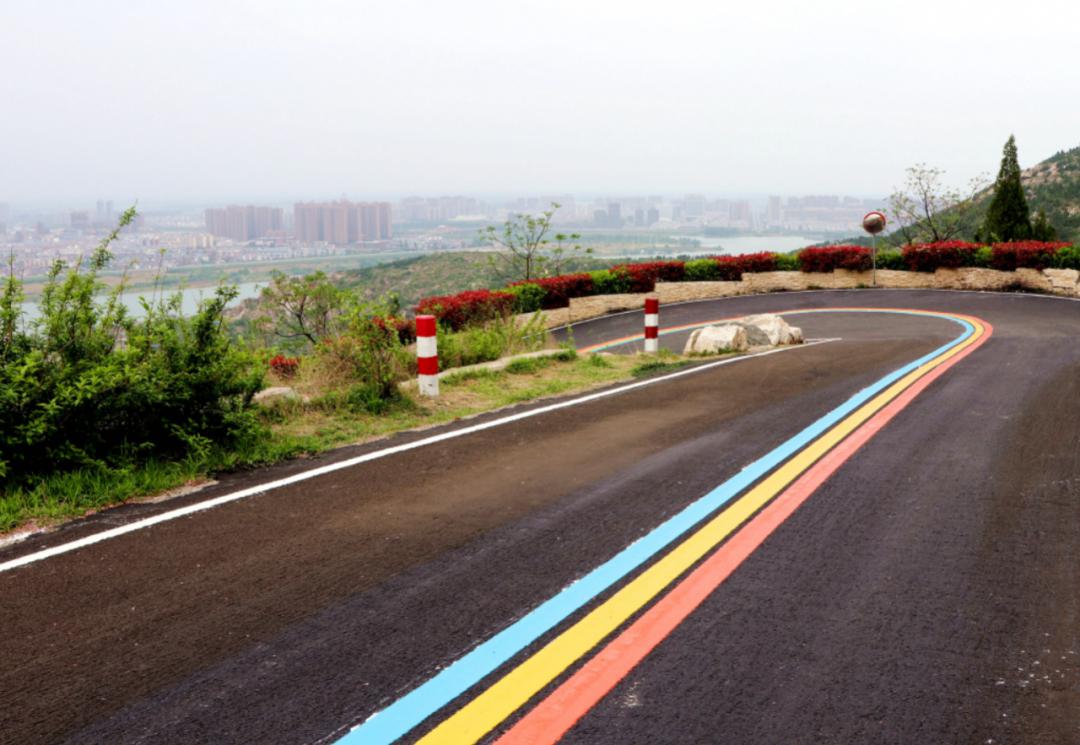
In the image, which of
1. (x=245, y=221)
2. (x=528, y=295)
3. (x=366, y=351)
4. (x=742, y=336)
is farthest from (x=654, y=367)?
(x=245, y=221)

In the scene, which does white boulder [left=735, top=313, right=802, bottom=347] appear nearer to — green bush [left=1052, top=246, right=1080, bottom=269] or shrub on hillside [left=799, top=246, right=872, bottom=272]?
shrub on hillside [left=799, top=246, right=872, bottom=272]

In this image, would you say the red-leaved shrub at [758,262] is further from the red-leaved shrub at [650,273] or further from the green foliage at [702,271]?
the red-leaved shrub at [650,273]

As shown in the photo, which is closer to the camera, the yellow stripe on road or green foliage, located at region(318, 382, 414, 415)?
the yellow stripe on road

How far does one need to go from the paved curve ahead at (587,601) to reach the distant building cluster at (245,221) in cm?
6051

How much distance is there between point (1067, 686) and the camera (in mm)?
2836

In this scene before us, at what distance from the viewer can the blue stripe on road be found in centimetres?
258

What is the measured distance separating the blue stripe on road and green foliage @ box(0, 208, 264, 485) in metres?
3.25

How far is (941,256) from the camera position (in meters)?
26.6

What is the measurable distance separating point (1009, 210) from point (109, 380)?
1544 inches

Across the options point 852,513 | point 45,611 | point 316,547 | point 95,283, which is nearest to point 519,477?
point 316,547

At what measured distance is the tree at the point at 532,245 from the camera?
95.1ft

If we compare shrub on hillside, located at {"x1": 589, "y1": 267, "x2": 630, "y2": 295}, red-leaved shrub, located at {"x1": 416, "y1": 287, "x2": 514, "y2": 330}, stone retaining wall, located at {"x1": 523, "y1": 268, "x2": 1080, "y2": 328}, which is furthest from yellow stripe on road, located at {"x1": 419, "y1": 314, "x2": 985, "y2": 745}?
shrub on hillside, located at {"x1": 589, "y1": 267, "x2": 630, "y2": 295}

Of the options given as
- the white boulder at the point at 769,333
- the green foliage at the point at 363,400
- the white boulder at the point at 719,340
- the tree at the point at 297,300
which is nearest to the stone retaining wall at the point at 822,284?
the tree at the point at 297,300

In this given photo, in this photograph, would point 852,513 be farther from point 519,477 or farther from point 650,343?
point 650,343
